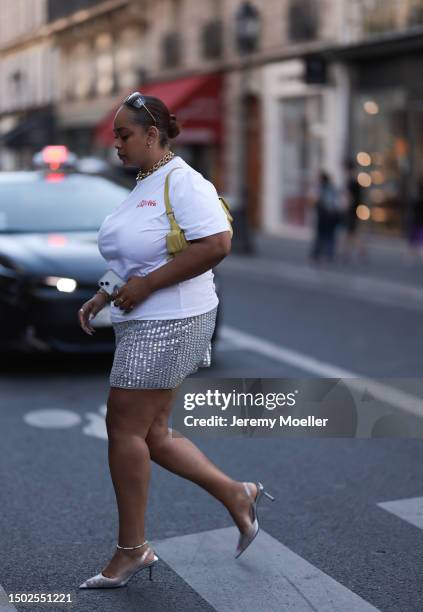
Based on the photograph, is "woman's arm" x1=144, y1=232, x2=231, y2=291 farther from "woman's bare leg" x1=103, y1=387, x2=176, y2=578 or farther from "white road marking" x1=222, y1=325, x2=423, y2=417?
"white road marking" x1=222, y1=325, x2=423, y2=417

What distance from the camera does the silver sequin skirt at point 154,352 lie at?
3627 mm

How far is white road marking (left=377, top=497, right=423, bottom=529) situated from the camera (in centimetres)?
462

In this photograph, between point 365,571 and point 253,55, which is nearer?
point 365,571

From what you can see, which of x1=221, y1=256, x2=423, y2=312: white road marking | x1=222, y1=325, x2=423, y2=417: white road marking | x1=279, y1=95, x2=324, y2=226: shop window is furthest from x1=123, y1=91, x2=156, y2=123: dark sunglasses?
x1=279, y1=95, x2=324, y2=226: shop window

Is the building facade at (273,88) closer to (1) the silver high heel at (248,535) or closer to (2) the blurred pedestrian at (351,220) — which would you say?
(2) the blurred pedestrian at (351,220)

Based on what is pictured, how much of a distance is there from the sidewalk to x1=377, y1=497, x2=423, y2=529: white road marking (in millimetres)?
9629

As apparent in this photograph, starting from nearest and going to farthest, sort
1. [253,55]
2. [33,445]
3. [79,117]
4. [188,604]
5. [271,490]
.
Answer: [188,604], [271,490], [33,445], [253,55], [79,117]

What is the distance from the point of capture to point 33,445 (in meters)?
5.94

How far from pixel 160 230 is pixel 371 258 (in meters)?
15.8

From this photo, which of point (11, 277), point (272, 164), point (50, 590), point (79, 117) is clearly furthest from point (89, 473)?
point (79, 117)

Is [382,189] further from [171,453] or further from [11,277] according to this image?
[171,453]

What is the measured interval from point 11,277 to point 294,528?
3.95 m

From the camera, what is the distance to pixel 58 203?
9.08 meters

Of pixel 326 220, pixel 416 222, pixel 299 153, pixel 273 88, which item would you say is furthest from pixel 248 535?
pixel 273 88
